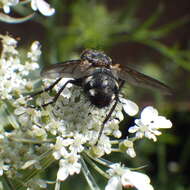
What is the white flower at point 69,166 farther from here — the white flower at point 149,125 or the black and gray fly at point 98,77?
the white flower at point 149,125

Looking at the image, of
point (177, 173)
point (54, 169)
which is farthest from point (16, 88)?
point (177, 173)

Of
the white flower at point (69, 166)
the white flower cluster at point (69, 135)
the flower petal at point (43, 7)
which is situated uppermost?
the flower petal at point (43, 7)

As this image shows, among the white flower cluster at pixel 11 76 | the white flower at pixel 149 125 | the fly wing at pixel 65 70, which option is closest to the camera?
the fly wing at pixel 65 70

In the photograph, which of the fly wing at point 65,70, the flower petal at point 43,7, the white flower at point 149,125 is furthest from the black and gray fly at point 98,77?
the flower petal at point 43,7

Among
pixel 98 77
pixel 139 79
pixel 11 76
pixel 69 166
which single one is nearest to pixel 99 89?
pixel 98 77

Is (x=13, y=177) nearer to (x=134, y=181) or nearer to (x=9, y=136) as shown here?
(x=9, y=136)

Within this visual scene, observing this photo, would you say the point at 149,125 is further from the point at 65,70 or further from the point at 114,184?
the point at 65,70
